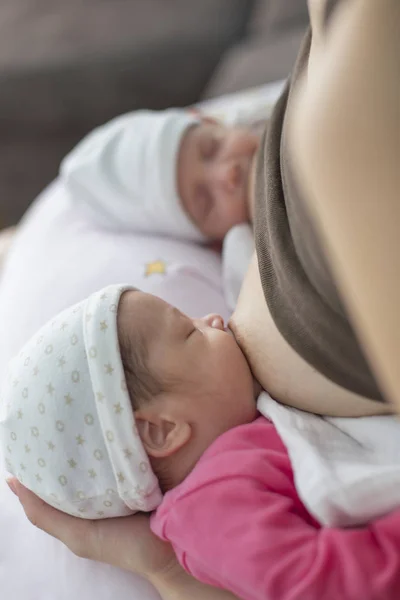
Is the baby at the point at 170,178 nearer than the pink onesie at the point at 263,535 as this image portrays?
No

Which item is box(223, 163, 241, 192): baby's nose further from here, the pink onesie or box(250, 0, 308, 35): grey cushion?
box(250, 0, 308, 35): grey cushion

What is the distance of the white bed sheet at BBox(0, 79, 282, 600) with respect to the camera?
2.70ft

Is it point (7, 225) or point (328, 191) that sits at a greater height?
point (328, 191)

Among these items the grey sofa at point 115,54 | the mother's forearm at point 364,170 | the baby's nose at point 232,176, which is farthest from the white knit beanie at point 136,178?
the mother's forearm at point 364,170

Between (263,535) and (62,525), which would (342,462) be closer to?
(263,535)

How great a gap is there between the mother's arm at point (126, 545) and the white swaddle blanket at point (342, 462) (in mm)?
166

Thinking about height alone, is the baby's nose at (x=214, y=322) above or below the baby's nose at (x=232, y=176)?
below

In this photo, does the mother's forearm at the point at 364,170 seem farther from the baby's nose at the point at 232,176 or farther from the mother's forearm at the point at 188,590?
the baby's nose at the point at 232,176

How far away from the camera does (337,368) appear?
65cm

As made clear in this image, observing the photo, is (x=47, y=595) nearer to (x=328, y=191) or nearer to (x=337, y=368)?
(x=337, y=368)

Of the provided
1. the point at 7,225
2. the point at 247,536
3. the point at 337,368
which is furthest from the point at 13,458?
the point at 7,225

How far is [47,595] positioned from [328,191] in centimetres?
61

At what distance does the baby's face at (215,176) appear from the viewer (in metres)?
1.35

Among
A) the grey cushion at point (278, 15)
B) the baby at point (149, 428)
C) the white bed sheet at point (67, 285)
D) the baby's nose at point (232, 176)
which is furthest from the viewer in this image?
the grey cushion at point (278, 15)
